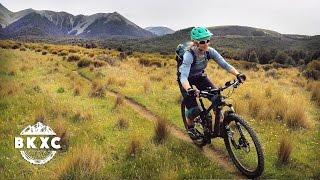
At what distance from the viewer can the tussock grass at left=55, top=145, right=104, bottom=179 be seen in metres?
7.89

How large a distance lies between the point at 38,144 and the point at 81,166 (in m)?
2.56

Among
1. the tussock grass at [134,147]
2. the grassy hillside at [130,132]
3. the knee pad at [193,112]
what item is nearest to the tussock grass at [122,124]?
the grassy hillside at [130,132]

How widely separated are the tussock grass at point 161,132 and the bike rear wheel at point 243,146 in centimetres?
209

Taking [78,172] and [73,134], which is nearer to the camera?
[78,172]

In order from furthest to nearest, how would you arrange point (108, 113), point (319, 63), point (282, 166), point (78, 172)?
point (319, 63) < point (108, 113) < point (282, 166) < point (78, 172)

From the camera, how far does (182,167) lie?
8.40 metres

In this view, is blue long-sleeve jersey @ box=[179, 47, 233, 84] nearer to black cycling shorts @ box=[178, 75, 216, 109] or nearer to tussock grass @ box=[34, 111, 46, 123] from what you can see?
black cycling shorts @ box=[178, 75, 216, 109]

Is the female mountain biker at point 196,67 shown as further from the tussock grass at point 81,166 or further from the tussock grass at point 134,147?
the tussock grass at point 81,166

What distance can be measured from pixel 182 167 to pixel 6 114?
22.0 ft

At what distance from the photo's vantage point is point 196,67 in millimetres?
9258

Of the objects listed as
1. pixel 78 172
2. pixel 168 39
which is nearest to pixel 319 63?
pixel 78 172

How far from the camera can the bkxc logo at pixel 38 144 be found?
30.6 feet

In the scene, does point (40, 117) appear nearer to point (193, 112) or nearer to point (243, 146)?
point (193, 112)

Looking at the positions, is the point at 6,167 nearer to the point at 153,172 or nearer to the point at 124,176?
the point at 124,176
